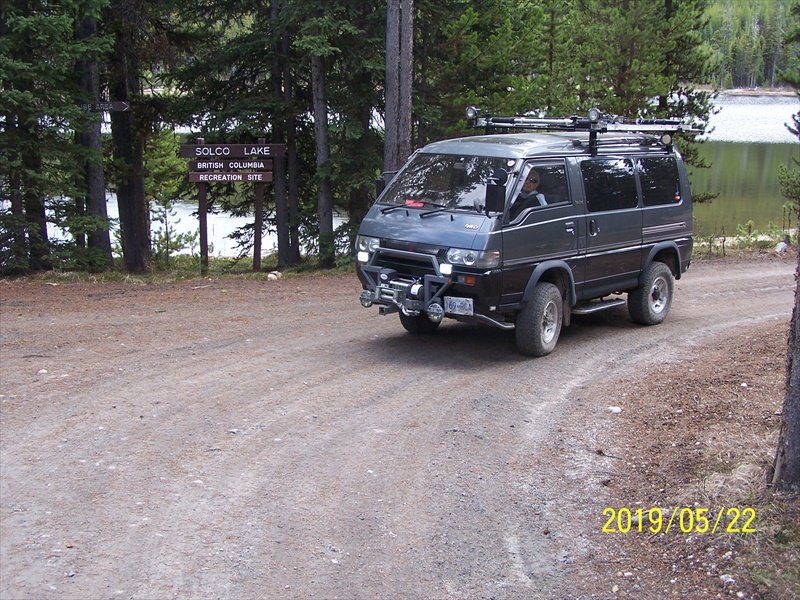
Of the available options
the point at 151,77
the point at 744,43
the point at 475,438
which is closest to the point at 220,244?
the point at 151,77

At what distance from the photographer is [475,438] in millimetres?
7516

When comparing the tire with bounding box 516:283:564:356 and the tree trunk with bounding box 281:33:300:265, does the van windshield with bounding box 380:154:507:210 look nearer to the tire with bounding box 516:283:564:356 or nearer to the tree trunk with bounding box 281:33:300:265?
the tire with bounding box 516:283:564:356

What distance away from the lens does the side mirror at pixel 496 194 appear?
31.0 ft

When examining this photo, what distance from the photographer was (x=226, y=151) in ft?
57.2

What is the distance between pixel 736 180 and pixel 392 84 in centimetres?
3569

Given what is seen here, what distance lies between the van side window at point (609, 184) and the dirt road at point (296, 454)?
5.67ft

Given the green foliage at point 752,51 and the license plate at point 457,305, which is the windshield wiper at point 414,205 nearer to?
the license plate at point 457,305

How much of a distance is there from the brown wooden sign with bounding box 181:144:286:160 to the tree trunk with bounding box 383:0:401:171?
2.33 meters

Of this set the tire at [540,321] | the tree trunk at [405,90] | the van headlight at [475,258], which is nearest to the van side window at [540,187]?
the van headlight at [475,258]

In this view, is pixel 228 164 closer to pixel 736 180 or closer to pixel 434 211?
pixel 434 211

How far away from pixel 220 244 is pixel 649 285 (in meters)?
30.7

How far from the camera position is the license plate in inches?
375

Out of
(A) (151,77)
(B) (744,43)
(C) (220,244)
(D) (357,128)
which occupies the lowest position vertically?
(C) (220,244)

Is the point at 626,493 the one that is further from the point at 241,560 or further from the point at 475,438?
the point at 241,560
